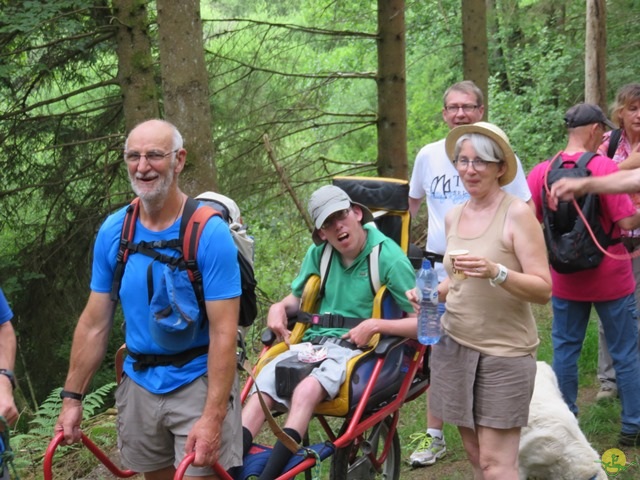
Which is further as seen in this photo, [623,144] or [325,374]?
[623,144]

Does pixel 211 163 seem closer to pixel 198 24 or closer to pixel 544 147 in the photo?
pixel 198 24

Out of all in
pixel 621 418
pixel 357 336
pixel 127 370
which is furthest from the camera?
pixel 621 418

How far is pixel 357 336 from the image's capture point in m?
4.15

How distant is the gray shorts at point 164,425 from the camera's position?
327cm

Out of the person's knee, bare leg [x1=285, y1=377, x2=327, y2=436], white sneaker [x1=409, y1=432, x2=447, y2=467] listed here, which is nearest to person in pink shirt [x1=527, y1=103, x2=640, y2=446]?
white sneaker [x1=409, y1=432, x2=447, y2=467]

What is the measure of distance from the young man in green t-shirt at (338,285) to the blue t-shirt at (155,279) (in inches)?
31.9

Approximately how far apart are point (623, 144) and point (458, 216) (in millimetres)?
2227

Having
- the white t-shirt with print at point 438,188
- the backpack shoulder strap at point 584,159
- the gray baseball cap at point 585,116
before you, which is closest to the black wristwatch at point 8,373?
the white t-shirt with print at point 438,188

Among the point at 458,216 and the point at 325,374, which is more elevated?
the point at 458,216

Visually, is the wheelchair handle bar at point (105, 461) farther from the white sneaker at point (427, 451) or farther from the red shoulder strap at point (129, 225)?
the white sneaker at point (427, 451)

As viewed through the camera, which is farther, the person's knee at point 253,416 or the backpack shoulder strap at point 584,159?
the backpack shoulder strap at point 584,159

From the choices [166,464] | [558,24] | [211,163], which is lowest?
[166,464]

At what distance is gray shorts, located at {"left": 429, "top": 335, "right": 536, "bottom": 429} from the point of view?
140 inches

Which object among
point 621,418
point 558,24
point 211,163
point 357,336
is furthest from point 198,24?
point 558,24
